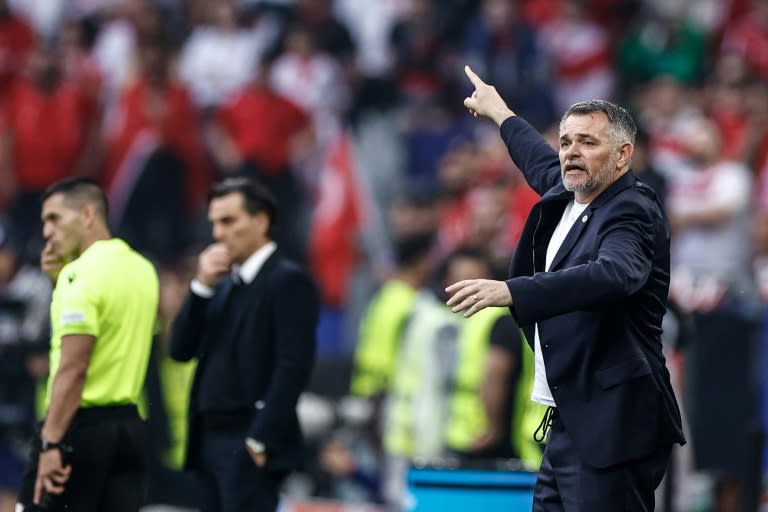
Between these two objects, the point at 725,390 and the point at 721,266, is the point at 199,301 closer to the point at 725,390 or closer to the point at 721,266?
the point at 725,390

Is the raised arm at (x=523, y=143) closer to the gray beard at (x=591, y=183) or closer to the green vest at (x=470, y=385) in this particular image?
the gray beard at (x=591, y=183)

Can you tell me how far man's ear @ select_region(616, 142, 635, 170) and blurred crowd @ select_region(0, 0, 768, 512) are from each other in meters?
5.50

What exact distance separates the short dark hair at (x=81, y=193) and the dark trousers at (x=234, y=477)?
1217 mm

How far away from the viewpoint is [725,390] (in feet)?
31.7

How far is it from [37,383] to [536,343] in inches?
280

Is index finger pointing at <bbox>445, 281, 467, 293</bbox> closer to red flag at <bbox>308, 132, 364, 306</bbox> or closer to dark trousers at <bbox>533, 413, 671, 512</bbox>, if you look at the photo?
dark trousers at <bbox>533, 413, 671, 512</bbox>

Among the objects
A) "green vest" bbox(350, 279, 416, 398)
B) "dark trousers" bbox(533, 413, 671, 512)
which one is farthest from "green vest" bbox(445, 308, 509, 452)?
"dark trousers" bbox(533, 413, 671, 512)

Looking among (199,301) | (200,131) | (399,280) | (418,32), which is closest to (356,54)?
(418,32)

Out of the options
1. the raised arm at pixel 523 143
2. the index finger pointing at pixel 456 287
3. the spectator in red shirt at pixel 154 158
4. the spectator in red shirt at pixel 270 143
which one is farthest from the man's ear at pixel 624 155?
the spectator in red shirt at pixel 154 158

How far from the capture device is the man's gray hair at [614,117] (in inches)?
225

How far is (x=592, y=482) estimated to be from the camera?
559 cm

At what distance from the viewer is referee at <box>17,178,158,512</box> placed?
21.4 feet

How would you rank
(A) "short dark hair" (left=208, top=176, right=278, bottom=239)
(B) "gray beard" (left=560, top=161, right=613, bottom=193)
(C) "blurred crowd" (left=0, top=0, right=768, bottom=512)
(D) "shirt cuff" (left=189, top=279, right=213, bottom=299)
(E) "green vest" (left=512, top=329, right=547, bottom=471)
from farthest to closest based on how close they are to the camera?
(C) "blurred crowd" (left=0, top=0, right=768, bottom=512) → (E) "green vest" (left=512, top=329, right=547, bottom=471) → (A) "short dark hair" (left=208, top=176, right=278, bottom=239) → (D) "shirt cuff" (left=189, top=279, right=213, bottom=299) → (B) "gray beard" (left=560, top=161, right=613, bottom=193)

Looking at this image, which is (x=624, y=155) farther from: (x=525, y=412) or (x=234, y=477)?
(x=525, y=412)
